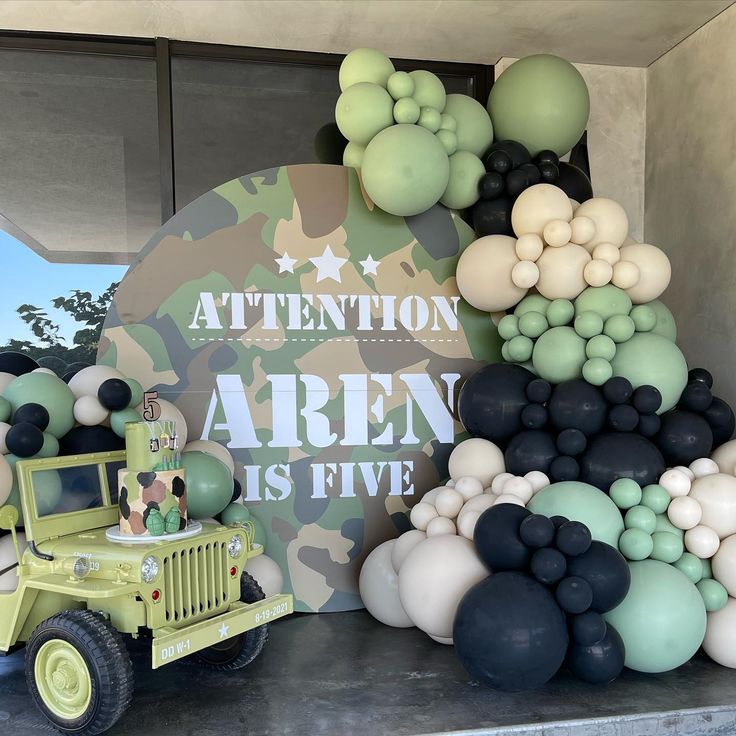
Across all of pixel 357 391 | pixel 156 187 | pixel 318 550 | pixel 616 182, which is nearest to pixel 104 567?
pixel 318 550

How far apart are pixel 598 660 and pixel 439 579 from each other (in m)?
0.55

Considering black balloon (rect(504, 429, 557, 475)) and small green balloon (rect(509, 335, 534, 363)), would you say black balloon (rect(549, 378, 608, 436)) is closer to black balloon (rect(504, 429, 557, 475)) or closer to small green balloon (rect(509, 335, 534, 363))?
black balloon (rect(504, 429, 557, 475))

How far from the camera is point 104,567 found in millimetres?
2105

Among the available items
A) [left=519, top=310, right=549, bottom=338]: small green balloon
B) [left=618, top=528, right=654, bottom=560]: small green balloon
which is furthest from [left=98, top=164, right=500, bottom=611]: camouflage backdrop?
[left=618, top=528, right=654, bottom=560]: small green balloon

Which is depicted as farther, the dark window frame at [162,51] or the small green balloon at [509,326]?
the dark window frame at [162,51]

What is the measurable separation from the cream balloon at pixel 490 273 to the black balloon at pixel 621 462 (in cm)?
78

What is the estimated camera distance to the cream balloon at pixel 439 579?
2441mm

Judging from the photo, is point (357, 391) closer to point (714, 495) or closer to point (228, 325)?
point (228, 325)

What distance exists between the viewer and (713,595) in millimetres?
2473

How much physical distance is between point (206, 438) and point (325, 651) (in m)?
1.05

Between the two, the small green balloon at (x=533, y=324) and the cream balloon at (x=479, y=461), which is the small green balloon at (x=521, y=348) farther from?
the cream balloon at (x=479, y=461)

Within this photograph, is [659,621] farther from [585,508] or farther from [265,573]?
[265,573]

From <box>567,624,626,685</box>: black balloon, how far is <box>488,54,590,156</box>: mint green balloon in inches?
88.4

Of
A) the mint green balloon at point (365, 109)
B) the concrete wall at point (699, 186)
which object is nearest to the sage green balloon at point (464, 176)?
the mint green balloon at point (365, 109)
